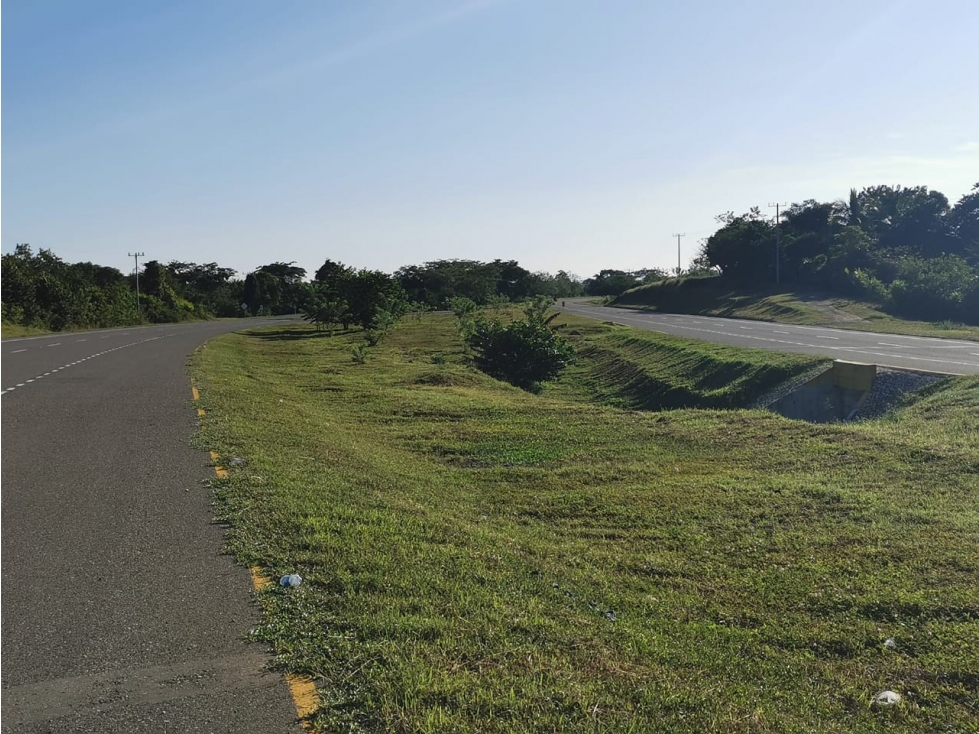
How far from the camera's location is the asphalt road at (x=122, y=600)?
3326mm

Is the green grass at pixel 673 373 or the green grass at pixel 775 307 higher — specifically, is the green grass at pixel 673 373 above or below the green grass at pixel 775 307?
below

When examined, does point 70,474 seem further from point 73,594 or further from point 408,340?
point 408,340

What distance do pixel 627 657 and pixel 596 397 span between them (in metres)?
18.5

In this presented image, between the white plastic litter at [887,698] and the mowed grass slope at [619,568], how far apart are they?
3.1 inches

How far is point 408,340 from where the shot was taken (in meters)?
37.4

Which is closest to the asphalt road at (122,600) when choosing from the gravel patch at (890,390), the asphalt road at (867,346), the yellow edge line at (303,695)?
the yellow edge line at (303,695)

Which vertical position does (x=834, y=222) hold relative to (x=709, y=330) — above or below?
above

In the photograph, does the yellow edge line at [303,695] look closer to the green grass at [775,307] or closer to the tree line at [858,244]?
the green grass at [775,307]

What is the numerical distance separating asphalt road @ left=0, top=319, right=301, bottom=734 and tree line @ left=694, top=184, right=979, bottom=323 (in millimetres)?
42940

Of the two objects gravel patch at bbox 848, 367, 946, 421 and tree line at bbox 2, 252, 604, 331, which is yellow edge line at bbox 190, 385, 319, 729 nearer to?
gravel patch at bbox 848, 367, 946, 421

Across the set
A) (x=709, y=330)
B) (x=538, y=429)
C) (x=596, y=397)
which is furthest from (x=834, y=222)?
(x=538, y=429)

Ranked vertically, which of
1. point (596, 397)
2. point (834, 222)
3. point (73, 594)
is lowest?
point (596, 397)

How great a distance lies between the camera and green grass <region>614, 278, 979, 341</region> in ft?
110

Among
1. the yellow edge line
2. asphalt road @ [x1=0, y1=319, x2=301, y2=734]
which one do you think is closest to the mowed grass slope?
the yellow edge line
